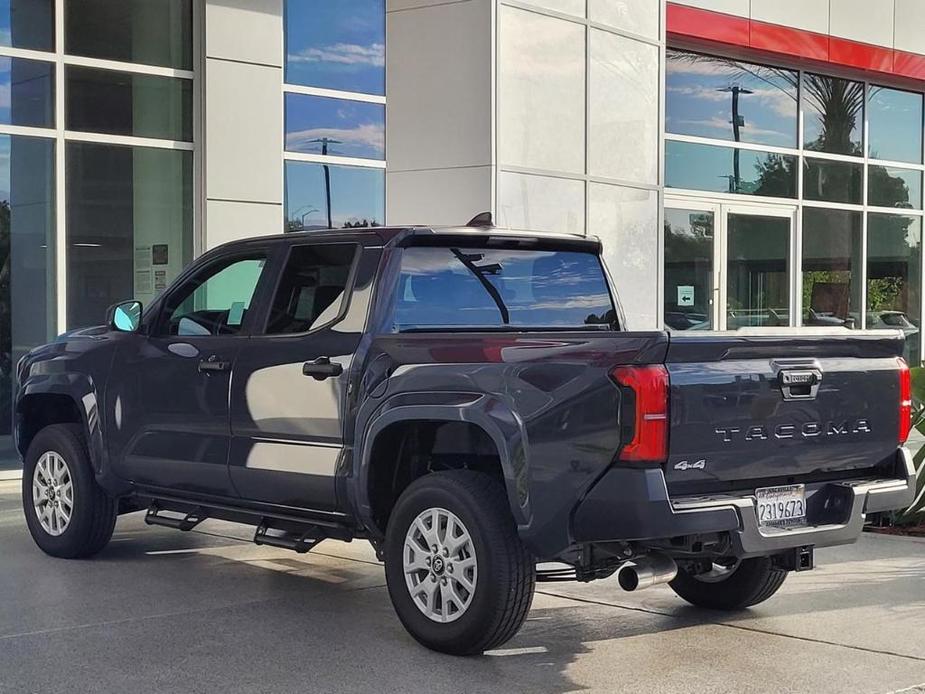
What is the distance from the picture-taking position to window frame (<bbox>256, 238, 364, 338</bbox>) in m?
6.90

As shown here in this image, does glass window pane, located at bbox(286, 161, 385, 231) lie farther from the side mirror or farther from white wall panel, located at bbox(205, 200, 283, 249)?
the side mirror

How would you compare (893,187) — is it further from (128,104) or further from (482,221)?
(482,221)

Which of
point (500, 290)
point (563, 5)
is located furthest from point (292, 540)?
point (563, 5)

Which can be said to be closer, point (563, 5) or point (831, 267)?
point (563, 5)

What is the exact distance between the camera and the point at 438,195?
14.7 metres

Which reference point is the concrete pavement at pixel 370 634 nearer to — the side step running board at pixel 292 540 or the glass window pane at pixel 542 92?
the side step running board at pixel 292 540

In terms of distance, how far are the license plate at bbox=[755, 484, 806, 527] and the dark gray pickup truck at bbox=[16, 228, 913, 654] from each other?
13 millimetres

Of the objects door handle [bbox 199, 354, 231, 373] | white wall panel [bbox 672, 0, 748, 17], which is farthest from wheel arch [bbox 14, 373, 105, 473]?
white wall panel [bbox 672, 0, 748, 17]

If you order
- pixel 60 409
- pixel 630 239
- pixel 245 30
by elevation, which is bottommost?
pixel 60 409

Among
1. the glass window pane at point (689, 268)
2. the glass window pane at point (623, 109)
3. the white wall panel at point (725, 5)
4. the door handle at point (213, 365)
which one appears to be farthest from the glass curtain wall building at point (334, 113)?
the door handle at point (213, 365)

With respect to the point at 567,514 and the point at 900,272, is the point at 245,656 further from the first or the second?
the point at 900,272

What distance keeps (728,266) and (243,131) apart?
7.94m

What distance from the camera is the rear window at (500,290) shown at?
6926 millimetres

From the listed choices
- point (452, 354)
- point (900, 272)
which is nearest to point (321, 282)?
point (452, 354)
